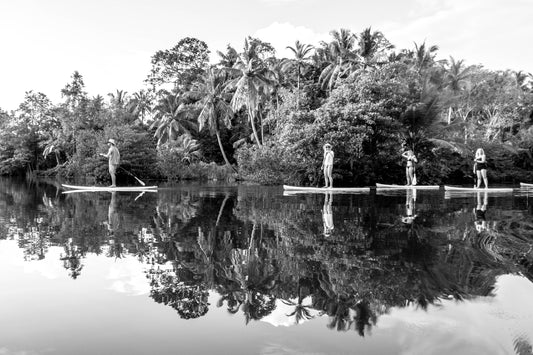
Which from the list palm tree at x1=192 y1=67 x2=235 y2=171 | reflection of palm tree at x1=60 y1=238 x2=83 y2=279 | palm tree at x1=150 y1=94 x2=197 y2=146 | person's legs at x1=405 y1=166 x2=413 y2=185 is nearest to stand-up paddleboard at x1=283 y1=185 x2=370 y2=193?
person's legs at x1=405 y1=166 x2=413 y2=185

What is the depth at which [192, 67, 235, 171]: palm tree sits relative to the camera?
40312mm

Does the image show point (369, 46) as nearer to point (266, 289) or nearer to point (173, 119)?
point (173, 119)

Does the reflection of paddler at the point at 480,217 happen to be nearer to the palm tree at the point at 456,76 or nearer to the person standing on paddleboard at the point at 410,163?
the person standing on paddleboard at the point at 410,163

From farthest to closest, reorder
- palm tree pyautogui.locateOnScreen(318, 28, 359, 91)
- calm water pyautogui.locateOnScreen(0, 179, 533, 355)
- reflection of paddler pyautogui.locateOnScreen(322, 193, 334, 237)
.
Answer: palm tree pyautogui.locateOnScreen(318, 28, 359, 91)
reflection of paddler pyautogui.locateOnScreen(322, 193, 334, 237)
calm water pyautogui.locateOnScreen(0, 179, 533, 355)

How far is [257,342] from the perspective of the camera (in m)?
3.34

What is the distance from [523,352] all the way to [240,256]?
3570mm

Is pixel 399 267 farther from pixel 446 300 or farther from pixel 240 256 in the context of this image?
pixel 240 256

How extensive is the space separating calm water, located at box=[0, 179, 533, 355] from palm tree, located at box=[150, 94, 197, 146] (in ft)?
114

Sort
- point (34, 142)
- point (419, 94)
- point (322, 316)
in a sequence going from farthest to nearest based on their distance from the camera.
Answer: point (34, 142) < point (419, 94) < point (322, 316)

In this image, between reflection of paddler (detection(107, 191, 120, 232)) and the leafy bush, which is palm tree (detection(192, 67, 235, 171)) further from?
reflection of paddler (detection(107, 191, 120, 232))

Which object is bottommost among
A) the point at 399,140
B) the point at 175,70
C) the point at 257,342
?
the point at 257,342

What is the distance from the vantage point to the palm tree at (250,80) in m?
36.0

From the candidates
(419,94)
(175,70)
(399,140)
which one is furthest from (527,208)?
(175,70)

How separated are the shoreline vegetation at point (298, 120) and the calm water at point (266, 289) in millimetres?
17185
